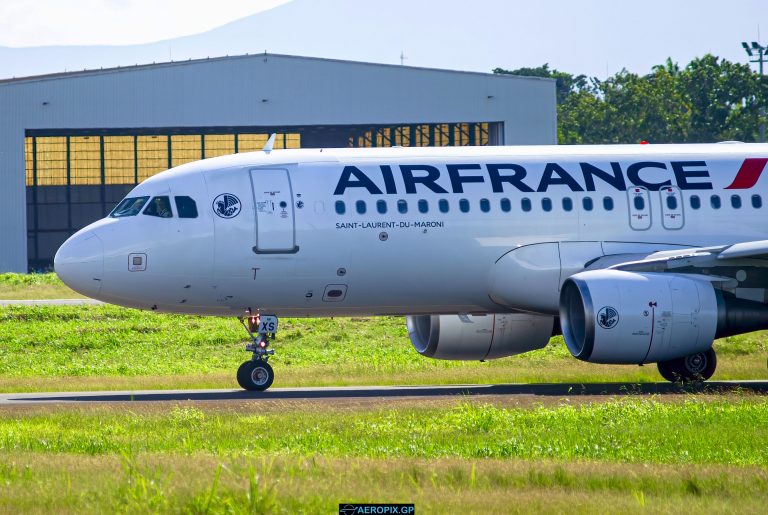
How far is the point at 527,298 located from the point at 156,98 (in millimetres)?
44853

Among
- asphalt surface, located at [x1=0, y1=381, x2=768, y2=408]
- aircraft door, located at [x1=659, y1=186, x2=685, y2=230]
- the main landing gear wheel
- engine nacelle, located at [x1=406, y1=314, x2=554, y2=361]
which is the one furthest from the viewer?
engine nacelle, located at [x1=406, y1=314, x2=554, y2=361]

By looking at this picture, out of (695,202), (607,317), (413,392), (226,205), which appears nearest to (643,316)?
(607,317)

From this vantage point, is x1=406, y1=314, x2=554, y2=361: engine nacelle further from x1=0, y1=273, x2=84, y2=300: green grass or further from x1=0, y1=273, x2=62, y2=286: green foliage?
x1=0, y1=273, x2=62, y2=286: green foliage

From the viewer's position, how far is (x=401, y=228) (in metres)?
23.7

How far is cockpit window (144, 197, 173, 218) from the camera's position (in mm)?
23219

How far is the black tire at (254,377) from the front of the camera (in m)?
23.7

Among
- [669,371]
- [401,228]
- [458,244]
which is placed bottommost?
[669,371]

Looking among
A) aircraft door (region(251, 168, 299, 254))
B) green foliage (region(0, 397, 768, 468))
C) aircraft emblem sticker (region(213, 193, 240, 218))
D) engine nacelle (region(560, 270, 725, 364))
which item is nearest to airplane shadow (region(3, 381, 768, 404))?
engine nacelle (region(560, 270, 725, 364))

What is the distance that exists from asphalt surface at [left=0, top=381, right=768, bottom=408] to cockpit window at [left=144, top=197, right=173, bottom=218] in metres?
3.29

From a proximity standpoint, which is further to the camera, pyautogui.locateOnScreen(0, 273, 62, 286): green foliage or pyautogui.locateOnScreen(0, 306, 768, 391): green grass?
pyautogui.locateOnScreen(0, 273, 62, 286): green foliage

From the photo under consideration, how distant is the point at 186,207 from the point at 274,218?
160cm

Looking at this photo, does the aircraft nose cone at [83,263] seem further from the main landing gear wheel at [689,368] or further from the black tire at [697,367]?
the black tire at [697,367]

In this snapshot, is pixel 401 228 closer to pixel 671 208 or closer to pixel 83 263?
pixel 671 208

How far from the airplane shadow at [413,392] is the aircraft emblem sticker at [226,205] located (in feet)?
10.7
